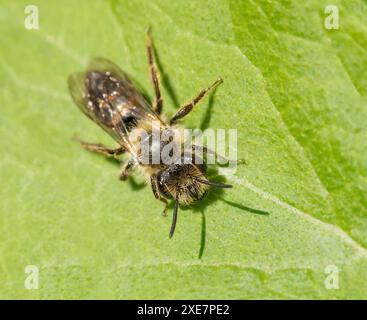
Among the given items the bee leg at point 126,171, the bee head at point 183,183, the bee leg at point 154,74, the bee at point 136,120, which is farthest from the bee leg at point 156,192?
the bee leg at point 154,74

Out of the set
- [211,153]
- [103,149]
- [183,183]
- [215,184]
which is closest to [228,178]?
[215,184]

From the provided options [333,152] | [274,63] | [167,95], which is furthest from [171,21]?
[333,152]

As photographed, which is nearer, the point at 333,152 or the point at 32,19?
the point at 333,152

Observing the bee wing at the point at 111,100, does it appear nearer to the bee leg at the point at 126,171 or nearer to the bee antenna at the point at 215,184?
the bee leg at the point at 126,171

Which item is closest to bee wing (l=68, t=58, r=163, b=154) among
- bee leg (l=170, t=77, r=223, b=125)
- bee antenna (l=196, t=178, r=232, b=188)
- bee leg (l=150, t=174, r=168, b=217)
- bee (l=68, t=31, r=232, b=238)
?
bee (l=68, t=31, r=232, b=238)
